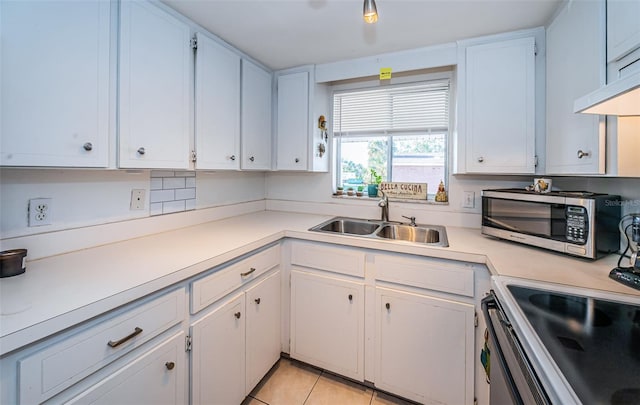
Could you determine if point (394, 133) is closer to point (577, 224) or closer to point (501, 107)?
point (501, 107)

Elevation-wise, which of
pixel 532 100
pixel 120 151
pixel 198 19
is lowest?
pixel 120 151

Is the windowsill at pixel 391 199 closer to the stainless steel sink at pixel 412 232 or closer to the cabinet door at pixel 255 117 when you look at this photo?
the stainless steel sink at pixel 412 232

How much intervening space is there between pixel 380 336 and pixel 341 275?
41cm

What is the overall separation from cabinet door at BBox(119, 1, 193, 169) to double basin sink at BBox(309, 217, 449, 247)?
1004 mm

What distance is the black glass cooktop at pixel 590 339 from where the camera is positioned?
522 millimetres

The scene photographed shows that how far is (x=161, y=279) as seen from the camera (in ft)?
3.27

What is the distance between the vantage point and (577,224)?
1.20 meters

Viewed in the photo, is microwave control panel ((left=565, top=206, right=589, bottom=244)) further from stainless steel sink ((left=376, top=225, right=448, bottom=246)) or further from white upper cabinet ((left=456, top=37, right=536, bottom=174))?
stainless steel sink ((left=376, top=225, right=448, bottom=246))

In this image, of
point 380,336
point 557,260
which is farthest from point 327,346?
point 557,260

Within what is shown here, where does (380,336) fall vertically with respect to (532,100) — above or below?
below

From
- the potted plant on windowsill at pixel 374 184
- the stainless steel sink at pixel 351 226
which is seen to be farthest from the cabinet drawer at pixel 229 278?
the potted plant on windowsill at pixel 374 184

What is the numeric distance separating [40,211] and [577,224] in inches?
93.9

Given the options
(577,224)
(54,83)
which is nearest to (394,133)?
(577,224)

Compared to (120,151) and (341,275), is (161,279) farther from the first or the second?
(341,275)
